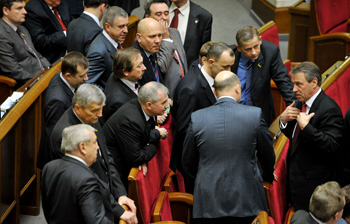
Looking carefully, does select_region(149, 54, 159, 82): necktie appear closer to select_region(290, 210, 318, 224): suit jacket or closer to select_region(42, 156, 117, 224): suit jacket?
select_region(42, 156, 117, 224): suit jacket

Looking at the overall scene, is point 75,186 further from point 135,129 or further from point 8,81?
point 8,81

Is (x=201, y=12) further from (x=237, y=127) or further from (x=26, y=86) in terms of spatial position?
(x=237, y=127)

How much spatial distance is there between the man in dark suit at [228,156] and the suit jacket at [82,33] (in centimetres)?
159

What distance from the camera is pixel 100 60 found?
388 cm

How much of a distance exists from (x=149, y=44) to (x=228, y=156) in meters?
1.33

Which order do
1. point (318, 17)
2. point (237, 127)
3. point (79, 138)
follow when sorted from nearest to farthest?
point (79, 138) → point (237, 127) → point (318, 17)

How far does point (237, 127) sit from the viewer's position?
2.78m

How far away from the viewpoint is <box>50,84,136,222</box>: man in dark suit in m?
2.90

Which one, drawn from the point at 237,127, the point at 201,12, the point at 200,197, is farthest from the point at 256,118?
the point at 201,12

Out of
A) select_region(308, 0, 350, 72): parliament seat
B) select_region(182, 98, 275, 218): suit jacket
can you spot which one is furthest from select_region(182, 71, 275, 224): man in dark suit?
select_region(308, 0, 350, 72): parliament seat

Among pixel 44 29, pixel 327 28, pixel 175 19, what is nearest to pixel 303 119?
pixel 175 19

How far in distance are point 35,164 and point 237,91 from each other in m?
1.69

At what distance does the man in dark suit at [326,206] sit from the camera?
2.58 meters

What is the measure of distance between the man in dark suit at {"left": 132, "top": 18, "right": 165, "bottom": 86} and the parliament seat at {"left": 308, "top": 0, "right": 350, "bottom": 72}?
226cm
